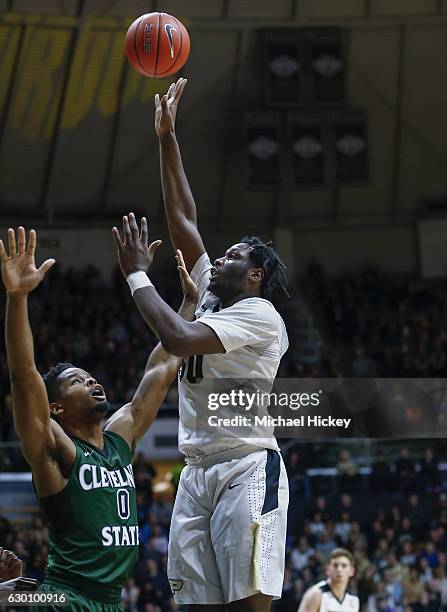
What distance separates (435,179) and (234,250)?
61.7 feet

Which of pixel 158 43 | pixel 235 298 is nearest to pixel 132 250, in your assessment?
pixel 235 298

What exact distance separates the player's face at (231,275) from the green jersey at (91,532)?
1.05 m

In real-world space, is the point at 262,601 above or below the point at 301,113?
below

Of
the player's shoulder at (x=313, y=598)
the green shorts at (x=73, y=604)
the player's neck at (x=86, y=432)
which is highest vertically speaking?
the player's neck at (x=86, y=432)

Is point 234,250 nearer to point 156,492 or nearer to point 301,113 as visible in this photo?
point 156,492

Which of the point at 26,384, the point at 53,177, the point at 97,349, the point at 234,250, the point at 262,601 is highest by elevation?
the point at 53,177

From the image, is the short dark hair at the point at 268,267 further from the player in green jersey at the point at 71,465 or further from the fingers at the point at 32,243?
the fingers at the point at 32,243

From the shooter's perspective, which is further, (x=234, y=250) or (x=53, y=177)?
(x=53, y=177)

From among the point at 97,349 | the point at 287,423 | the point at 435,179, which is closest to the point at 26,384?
the point at 287,423

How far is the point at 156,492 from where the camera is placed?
568 inches

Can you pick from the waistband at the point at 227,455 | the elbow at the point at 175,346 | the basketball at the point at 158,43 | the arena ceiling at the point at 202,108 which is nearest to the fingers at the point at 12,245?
the elbow at the point at 175,346

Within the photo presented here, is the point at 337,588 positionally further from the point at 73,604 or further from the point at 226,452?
the point at 73,604

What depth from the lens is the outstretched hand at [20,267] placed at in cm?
448

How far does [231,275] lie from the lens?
17.8ft
